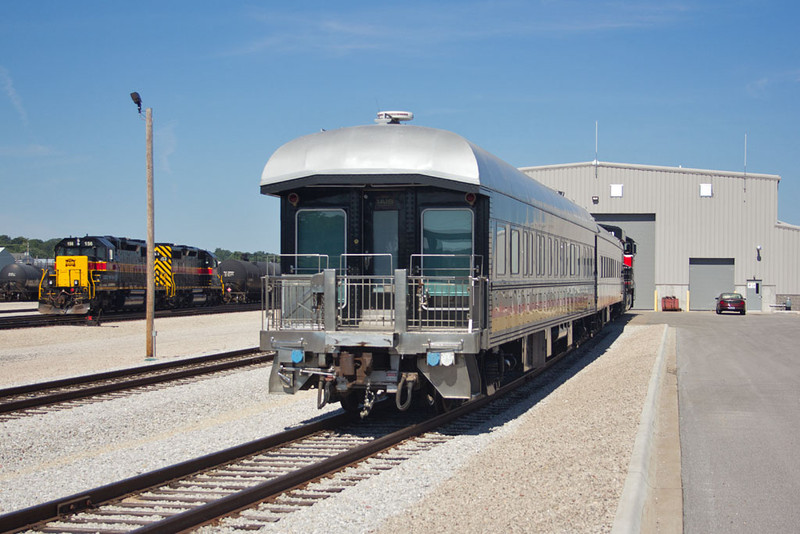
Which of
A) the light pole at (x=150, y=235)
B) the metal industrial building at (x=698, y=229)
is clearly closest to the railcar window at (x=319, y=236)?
the light pole at (x=150, y=235)

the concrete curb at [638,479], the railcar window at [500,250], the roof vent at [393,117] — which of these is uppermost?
the roof vent at [393,117]

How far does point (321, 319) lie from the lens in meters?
9.22

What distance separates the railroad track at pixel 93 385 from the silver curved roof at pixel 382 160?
499 centimetres

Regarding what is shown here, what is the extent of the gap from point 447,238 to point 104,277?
27.0 metres

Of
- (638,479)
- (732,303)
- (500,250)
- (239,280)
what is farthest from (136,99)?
(732,303)

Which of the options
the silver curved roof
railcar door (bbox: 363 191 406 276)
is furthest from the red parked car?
railcar door (bbox: 363 191 406 276)

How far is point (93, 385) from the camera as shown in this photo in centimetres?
1402

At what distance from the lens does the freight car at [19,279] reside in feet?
165

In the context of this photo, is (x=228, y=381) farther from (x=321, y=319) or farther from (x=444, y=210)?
(x=444, y=210)

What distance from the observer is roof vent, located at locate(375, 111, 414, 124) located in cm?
1073

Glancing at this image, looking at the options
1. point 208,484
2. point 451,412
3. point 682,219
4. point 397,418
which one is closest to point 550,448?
point 451,412

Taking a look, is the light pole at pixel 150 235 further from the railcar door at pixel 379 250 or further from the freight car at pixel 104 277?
the freight car at pixel 104 277

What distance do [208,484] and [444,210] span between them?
4.50m

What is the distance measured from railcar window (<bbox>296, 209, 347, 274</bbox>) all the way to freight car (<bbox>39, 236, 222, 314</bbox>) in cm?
2426
